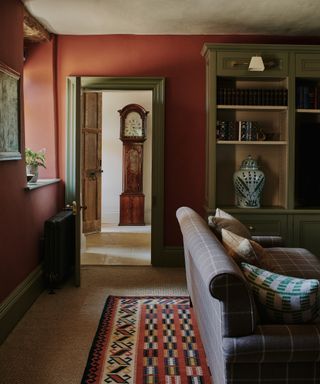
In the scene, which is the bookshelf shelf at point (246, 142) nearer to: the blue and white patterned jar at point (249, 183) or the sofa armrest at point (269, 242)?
the blue and white patterned jar at point (249, 183)

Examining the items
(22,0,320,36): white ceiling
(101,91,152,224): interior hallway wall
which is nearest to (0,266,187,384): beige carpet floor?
(22,0,320,36): white ceiling

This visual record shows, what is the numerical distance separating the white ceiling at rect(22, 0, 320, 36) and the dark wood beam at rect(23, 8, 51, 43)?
0.05m

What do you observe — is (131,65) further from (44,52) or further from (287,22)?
(287,22)

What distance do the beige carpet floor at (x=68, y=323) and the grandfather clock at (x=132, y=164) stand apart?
2.98 meters

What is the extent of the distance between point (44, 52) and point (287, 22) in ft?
8.28

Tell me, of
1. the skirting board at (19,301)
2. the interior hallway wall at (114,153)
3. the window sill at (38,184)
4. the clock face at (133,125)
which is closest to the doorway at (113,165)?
the interior hallway wall at (114,153)

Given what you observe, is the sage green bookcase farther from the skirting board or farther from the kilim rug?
the skirting board

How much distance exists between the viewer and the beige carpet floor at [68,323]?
8.95 feet

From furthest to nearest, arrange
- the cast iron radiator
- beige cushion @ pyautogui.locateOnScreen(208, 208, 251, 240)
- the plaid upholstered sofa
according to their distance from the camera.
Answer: the cast iron radiator
beige cushion @ pyautogui.locateOnScreen(208, 208, 251, 240)
the plaid upholstered sofa

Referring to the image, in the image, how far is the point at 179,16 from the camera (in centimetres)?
443

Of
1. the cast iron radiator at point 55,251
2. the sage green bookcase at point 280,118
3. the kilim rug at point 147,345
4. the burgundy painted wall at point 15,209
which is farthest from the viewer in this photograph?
the sage green bookcase at point 280,118

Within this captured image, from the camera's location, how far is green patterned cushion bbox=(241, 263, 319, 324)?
1.92m

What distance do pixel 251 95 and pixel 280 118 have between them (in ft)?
1.52

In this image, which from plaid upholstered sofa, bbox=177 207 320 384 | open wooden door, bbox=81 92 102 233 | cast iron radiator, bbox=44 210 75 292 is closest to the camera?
plaid upholstered sofa, bbox=177 207 320 384
